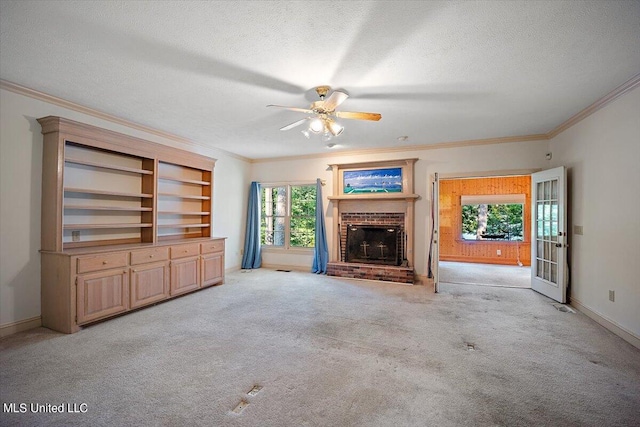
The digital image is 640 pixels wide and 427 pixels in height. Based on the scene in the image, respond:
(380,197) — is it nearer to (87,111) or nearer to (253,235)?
(253,235)

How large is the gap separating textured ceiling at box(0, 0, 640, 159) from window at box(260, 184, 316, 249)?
9.43ft

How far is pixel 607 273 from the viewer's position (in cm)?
A: 326

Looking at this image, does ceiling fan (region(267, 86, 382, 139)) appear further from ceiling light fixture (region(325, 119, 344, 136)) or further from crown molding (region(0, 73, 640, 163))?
crown molding (region(0, 73, 640, 163))

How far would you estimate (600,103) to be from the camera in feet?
10.9

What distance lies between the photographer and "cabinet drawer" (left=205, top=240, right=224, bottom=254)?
4722 mm

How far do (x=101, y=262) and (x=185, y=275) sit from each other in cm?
126

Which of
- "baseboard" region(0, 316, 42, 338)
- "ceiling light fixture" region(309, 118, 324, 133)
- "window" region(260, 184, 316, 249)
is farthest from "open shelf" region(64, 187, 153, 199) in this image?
"window" region(260, 184, 316, 249)

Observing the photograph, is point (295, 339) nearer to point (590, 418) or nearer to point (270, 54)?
point (590, 418)

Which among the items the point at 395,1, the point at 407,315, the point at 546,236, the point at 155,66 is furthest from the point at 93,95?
the point at 546,236

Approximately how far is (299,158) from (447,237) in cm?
515

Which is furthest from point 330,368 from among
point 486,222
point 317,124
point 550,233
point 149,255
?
point 486,222

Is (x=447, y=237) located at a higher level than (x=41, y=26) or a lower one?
lower

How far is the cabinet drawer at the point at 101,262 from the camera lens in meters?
3.06

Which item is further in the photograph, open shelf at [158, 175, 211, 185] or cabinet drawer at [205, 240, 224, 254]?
cabinet drawer at [205, 240, 224, 254]
